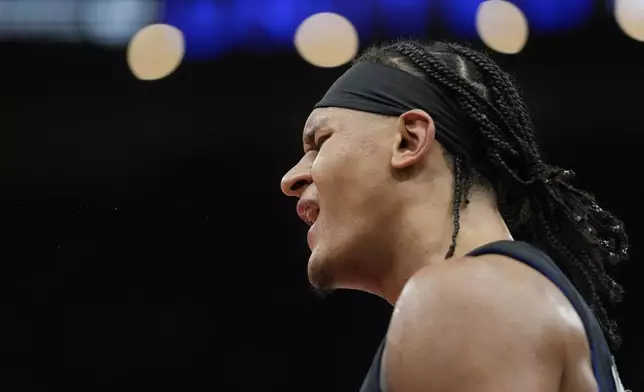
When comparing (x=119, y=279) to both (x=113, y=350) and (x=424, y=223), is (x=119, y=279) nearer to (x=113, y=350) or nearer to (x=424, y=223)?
(x=113, y=350)

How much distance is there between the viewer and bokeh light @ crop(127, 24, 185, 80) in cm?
305

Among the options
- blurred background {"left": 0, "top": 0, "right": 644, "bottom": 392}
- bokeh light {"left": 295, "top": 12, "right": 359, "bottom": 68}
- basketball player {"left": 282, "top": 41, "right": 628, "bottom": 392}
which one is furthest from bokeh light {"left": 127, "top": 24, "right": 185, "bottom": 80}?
basketball player {"left": 282, "top": 41, "right": 628, "bottom": 392}

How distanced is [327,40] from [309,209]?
5.95 ft

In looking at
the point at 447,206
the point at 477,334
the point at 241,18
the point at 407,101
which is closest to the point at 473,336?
the point at 477,334

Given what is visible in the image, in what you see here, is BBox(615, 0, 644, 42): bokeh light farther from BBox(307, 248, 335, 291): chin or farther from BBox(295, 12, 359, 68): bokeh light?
BBox(307, 248, 335, 291): chin

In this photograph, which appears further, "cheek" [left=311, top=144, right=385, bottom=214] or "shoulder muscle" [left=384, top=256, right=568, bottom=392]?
"cheek" [left=311, top=144, right=385, bottom=214]

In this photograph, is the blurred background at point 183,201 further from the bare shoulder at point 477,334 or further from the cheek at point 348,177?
the bare shoulder at point 477,334

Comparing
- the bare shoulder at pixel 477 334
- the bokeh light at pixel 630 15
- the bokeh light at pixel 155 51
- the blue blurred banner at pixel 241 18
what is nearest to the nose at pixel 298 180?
the bare shoulder at pixel 477 334

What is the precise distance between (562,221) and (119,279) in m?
2.17

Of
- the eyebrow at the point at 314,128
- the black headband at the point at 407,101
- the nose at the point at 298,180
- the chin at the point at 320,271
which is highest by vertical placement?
the black headband at the point at 407,101

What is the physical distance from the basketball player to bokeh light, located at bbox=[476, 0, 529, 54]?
165 centimetres

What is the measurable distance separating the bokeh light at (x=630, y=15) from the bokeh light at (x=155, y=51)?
142cm

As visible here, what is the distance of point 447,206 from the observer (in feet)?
3.89

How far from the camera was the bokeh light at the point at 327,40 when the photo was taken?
3.00 meters
